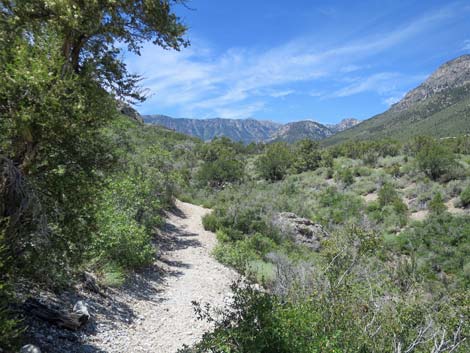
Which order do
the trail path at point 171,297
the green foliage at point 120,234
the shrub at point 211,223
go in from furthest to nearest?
the shrub at point 211,223 < the green foliage at point 120,234 < the trail path at point 171,297

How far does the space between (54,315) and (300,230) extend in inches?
460

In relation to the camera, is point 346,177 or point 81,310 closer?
point 81,310

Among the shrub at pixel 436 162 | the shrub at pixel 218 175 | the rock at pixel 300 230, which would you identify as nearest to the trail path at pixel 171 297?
the rock at pixel 300 230

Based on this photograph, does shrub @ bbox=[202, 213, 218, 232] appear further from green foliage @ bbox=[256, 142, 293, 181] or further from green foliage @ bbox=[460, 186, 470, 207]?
green foliage @ bbox=[256, 142, 293, 181]

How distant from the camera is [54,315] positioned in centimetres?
534

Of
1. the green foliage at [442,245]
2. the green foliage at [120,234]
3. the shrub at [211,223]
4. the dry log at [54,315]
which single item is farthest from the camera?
the shrub at [211,223]

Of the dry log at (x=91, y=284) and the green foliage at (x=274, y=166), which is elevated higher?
the green foliage at (x=274, y=166)

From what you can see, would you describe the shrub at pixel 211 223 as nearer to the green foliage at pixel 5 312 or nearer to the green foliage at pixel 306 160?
the green foliage at pixel 5 312

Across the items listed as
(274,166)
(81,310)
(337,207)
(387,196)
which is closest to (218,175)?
(274,166)

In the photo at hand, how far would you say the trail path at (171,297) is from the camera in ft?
20.4

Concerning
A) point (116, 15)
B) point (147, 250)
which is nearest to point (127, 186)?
point (147, 250)

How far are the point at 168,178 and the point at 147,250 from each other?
288 inches

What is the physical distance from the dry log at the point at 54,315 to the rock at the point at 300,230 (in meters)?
10.6

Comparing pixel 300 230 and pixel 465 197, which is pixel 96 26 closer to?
pixel 300 230
